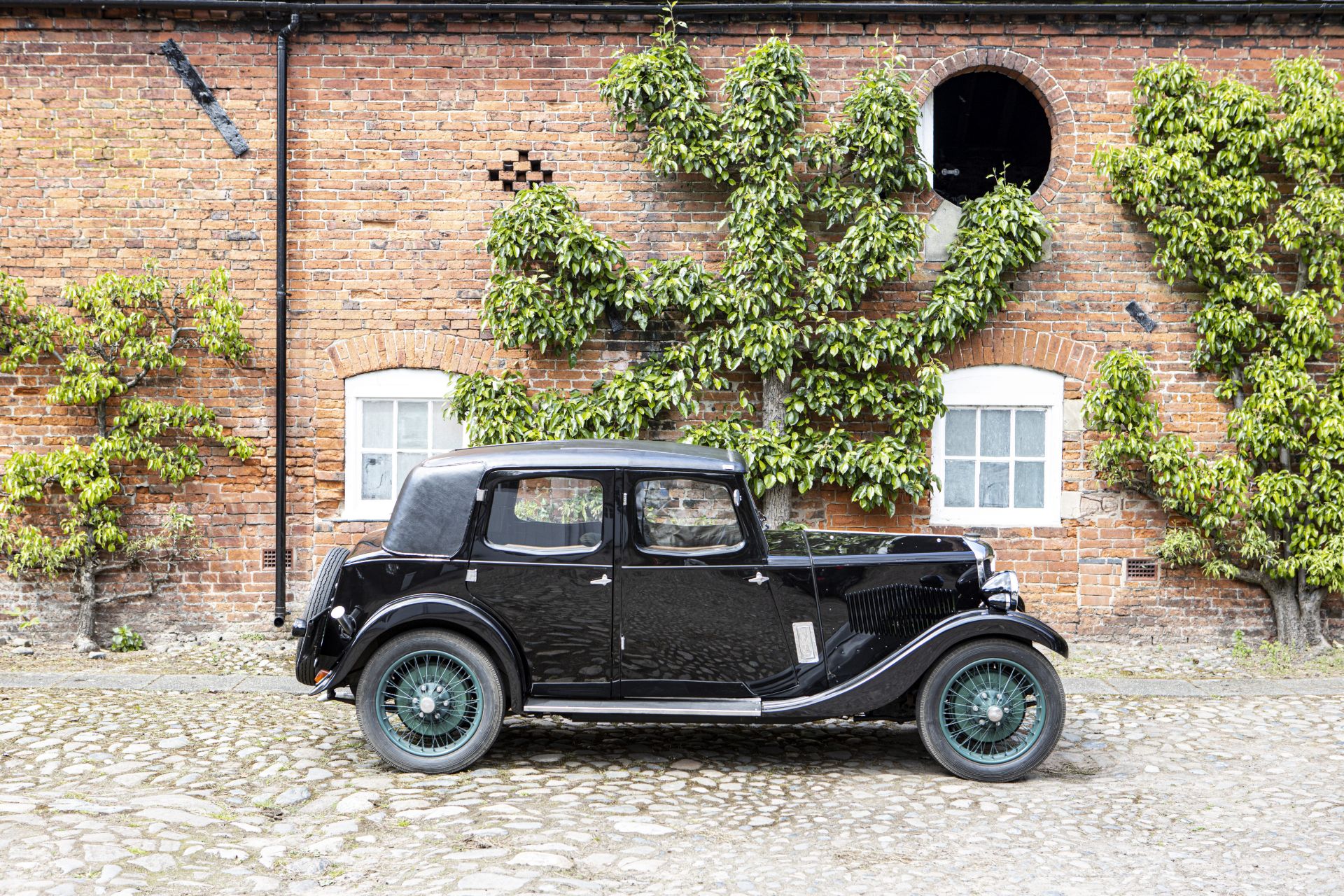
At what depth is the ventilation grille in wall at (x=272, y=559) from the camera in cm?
829

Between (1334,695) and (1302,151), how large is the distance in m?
4.00

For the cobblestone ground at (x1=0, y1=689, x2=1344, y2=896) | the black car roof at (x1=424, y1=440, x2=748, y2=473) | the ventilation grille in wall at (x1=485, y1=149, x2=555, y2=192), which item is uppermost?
the ventilation grille in wall at (x1=485, y1=149, x2=555, y2=192)

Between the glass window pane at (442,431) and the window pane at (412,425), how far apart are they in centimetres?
5

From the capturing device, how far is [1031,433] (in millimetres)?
8344

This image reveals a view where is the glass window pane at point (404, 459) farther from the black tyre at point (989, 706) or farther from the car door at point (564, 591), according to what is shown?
the black tyre at point (989, 706)

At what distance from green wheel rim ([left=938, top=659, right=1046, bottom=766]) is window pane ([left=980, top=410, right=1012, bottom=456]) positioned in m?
3.58

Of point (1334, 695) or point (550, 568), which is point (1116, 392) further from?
point (550, 568)

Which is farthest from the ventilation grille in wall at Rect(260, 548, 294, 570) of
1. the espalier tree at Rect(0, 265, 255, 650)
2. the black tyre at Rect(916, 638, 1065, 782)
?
the black tyre at Rect(916, 638, 1065, 782)

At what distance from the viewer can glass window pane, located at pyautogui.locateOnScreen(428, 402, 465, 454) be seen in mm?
8352

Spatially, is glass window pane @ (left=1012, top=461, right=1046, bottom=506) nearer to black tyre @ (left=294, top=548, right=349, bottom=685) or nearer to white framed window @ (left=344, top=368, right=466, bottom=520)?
white framed window @ (left=344, top=368, right=466, bottom=520)

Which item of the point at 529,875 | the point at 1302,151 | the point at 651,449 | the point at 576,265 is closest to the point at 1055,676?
the point at 651,449

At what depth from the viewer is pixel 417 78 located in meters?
8.23

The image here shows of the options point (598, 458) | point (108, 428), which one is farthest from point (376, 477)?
point (598, 458)

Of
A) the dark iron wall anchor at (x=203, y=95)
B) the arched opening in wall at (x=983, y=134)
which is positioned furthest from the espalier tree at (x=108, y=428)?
the arched opening in wall at (x=983, y=134)
